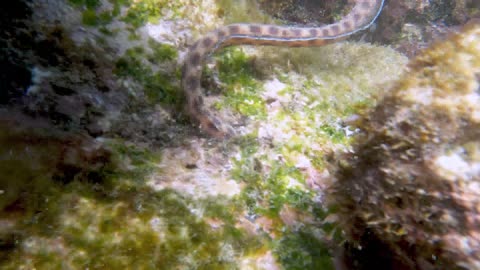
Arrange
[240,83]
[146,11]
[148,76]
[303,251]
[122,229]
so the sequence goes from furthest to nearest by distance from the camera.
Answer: [240,83]
[146,11]
[148,76]
[303,251]
[122,229]

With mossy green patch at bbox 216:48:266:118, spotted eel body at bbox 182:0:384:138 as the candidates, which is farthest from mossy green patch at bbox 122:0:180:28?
mossy green patch at bbox 216:48:266:118

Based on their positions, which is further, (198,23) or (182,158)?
(198,23)

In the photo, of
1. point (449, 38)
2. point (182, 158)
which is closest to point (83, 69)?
point (182, 158)

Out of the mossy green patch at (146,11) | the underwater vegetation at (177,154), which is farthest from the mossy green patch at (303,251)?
the mossy green patch at (146,11)

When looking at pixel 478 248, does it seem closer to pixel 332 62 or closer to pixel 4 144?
pixel 4 144

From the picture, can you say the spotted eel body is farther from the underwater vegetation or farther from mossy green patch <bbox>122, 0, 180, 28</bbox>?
mossy green patch <bbox>122, 0, 180, 28</bbox>

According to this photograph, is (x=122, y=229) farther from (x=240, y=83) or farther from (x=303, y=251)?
(x=240, y=83)

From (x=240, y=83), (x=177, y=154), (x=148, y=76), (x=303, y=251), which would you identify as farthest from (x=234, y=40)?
(x=303, y=251)
